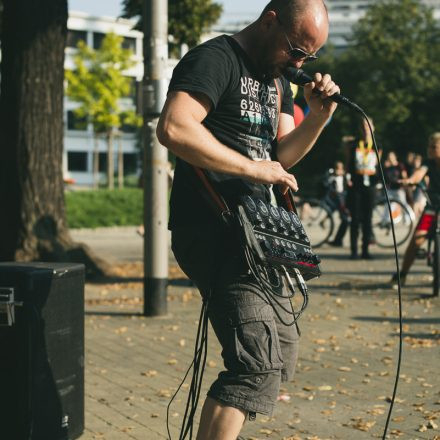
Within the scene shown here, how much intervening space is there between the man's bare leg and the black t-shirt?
2.09 ft

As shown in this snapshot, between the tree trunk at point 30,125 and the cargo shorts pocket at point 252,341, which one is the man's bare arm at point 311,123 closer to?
the cargo shorts pocket at point 252,341

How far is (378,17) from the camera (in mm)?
62562

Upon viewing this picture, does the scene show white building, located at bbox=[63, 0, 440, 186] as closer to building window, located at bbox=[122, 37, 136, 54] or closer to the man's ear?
building window, located at bbox=[122, 37, 136, 54]

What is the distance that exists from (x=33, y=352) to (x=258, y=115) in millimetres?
1496

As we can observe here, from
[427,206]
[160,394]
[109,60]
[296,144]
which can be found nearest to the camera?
[296,144]

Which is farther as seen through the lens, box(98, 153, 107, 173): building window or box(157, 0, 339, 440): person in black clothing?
box(98, 153, 107, 173): building window

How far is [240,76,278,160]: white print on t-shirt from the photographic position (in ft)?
11.9

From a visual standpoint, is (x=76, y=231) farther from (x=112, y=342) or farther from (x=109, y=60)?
(x=109, y=60)

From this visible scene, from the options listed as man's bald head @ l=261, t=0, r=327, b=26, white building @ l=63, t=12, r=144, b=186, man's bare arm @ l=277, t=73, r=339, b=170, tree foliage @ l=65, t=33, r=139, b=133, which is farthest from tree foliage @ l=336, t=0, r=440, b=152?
man's bald head @ l=261, t=0, r=327, b=26

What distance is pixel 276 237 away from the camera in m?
3.53

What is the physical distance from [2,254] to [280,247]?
8.26 metres

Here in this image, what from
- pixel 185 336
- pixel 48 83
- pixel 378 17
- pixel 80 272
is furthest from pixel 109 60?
pixel 80 272

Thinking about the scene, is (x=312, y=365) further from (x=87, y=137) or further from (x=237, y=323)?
(x=87, y=137)

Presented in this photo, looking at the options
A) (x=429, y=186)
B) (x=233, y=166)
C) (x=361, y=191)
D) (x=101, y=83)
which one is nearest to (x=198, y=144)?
(x=233, y=166)
